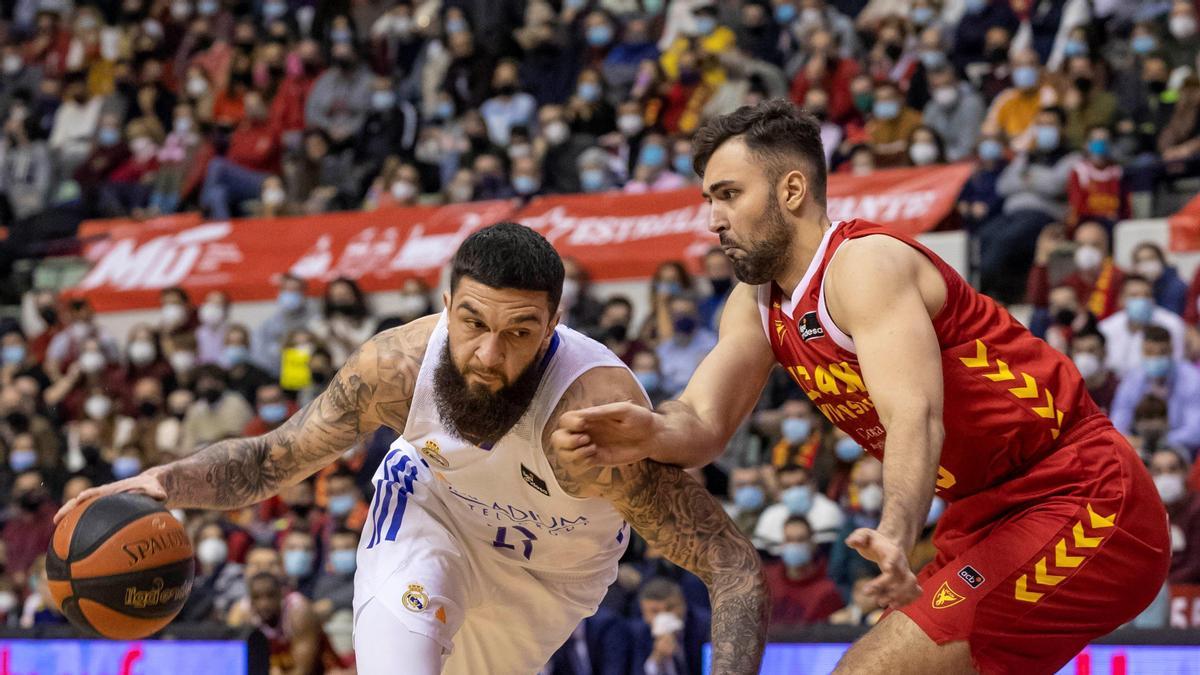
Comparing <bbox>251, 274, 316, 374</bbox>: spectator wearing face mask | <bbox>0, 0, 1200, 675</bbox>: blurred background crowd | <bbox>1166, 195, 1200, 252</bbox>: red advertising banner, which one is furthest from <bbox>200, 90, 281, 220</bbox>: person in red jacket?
<bbox>1166, 195, 1200, 252</bbox>: red advertising banner

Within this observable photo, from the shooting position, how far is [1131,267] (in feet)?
37.4

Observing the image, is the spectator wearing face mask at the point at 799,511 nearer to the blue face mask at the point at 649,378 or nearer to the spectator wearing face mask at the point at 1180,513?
the blue face mask at the point at 649,378

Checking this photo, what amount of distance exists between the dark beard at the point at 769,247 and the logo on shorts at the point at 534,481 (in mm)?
912

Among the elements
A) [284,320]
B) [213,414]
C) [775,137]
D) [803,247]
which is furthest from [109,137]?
[803,247]

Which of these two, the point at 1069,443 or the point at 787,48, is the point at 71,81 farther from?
the point at 1069,443

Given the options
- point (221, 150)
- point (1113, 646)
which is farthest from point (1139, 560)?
point (221, 150)

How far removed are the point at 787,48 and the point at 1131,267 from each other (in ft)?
15.5

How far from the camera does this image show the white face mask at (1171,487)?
9453mm

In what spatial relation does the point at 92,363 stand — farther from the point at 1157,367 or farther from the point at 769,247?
the point at 769,247

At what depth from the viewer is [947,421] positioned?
180 inches

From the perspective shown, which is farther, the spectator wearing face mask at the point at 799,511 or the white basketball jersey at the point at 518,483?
the spectator wearing face mask at the point at 799,511

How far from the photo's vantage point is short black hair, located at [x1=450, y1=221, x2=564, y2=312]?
188 inches

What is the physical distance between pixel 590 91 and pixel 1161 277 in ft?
20.4

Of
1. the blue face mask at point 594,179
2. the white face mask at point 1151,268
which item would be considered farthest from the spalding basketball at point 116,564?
the blue face mask at point 594,179
